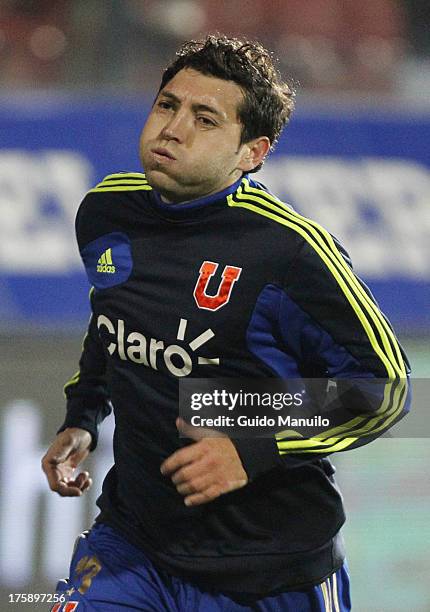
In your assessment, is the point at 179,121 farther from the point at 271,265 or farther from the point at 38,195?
the point at 38,195

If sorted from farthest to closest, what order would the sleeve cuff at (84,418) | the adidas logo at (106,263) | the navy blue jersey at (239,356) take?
the sleeve cuff at (84,418)
the adidas logo at (106,263)
the navy blue jersey at (239,356)

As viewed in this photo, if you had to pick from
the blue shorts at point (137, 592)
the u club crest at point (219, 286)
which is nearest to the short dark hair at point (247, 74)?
the u club crest at point (219, 286)

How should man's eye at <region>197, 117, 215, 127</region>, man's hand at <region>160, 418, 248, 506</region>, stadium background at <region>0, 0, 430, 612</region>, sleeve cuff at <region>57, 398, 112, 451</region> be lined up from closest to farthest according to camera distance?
1. man's hand at <region>160, 418, 248, 506</region>
2. man's eye at <region>197, 117, 215, 127</region>
3. sleeve cuff at <region>57, 398, 112, 451</region>
4. stadium background at <region>0, 0, 430, 612</region>

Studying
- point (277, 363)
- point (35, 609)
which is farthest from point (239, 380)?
point (35, 609)

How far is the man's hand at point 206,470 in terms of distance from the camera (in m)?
1.88

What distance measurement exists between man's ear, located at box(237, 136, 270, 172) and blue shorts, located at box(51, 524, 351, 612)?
799 mm

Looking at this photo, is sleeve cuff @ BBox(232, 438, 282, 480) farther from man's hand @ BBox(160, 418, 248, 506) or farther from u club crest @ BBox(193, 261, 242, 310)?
u club crest @ BBox(193, 261, 242, 310)

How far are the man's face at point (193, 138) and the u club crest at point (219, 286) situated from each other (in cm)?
16

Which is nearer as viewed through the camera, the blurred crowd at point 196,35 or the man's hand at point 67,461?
the man's hand at point 67,461

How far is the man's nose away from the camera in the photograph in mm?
2070

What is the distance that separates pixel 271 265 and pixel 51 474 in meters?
0.71

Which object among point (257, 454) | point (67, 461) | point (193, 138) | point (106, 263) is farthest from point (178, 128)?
point (67, 461)

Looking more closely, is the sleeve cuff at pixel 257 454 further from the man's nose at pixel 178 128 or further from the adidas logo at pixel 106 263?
the man's nose at pixel 178 128

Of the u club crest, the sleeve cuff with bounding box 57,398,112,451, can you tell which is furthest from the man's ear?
the sleeve cuff with bounding box 57,398,112,451
